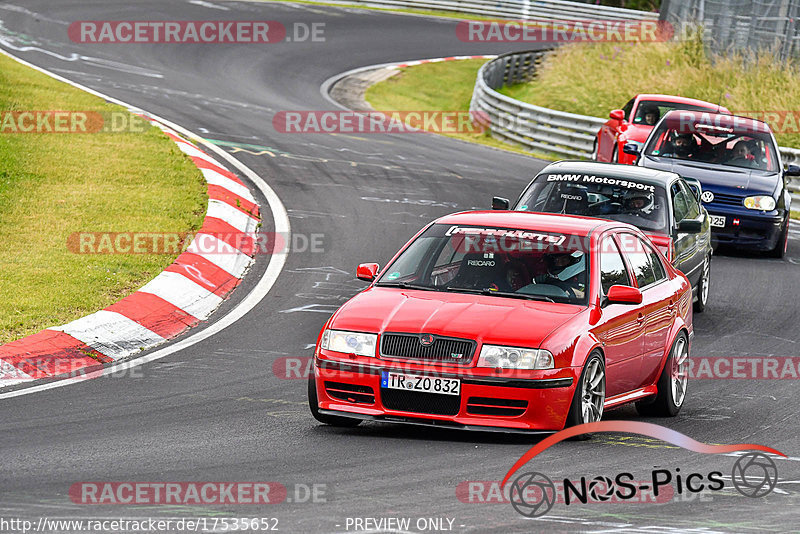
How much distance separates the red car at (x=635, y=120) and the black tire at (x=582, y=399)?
1221 cm

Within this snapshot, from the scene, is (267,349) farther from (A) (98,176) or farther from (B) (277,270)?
(A) (98,176)

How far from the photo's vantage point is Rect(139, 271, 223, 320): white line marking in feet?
36.9

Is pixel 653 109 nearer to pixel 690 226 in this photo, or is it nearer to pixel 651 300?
pixel 690 226

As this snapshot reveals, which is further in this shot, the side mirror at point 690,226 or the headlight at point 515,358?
the side mirror at point 690,226

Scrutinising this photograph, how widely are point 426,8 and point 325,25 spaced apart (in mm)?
7723

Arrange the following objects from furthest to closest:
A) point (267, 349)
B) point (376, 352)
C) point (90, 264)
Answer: point (90, 264) → point (267, 349) → point (376, 352)

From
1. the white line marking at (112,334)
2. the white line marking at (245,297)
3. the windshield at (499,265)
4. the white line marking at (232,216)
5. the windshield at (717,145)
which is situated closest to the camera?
the windshield at (499,265)

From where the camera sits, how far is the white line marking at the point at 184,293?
11250 mm

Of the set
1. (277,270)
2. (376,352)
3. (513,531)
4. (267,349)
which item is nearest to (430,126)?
(277,270)

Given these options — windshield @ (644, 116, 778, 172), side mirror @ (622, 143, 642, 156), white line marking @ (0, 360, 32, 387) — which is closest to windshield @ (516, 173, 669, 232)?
side mirror @ (622, 143, 642, 156)

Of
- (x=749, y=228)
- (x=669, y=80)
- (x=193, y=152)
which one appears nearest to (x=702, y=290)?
(x=749, y=228)

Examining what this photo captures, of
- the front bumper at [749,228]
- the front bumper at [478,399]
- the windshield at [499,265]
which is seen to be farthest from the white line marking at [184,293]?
the front bumper at [749,228]

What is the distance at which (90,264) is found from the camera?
11805 mm

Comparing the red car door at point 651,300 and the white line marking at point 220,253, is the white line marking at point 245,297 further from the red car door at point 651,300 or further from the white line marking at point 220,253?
the red car door at point 651,300
